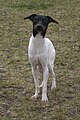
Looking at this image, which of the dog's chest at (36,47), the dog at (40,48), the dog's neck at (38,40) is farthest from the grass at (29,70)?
the dog's neck at (38,40)

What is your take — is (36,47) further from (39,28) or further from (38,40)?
(39,28)

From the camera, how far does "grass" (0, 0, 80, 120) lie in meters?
5.88

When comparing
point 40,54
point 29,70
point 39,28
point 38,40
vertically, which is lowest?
point 29,70

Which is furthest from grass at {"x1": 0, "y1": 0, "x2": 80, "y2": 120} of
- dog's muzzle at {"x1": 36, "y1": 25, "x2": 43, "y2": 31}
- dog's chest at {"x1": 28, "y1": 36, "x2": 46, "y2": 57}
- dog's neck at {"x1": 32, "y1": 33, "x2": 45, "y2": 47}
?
dog's muzzle at {"x1": 36, "y1": 25, "x2": 43, "y2": 31}

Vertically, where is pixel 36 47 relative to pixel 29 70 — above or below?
above

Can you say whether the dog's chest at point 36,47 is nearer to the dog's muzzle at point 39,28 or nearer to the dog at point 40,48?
the dog at point 40,48

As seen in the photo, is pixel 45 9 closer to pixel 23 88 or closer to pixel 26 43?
pixel 26 43

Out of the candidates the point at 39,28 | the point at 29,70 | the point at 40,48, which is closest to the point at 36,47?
the point at 40,48

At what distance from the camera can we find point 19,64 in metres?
8.19

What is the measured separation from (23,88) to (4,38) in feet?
12.7

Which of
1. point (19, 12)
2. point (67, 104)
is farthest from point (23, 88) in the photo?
point (19, 12)

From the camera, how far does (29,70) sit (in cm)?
779

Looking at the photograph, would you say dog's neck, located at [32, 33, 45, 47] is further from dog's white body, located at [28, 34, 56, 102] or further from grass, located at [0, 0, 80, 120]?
grass, located at [0, 0, 80, 120]

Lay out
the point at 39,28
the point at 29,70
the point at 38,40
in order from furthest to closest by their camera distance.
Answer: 1. the point at 29,70
2. the point at 38,40
3. the point at 39,28
